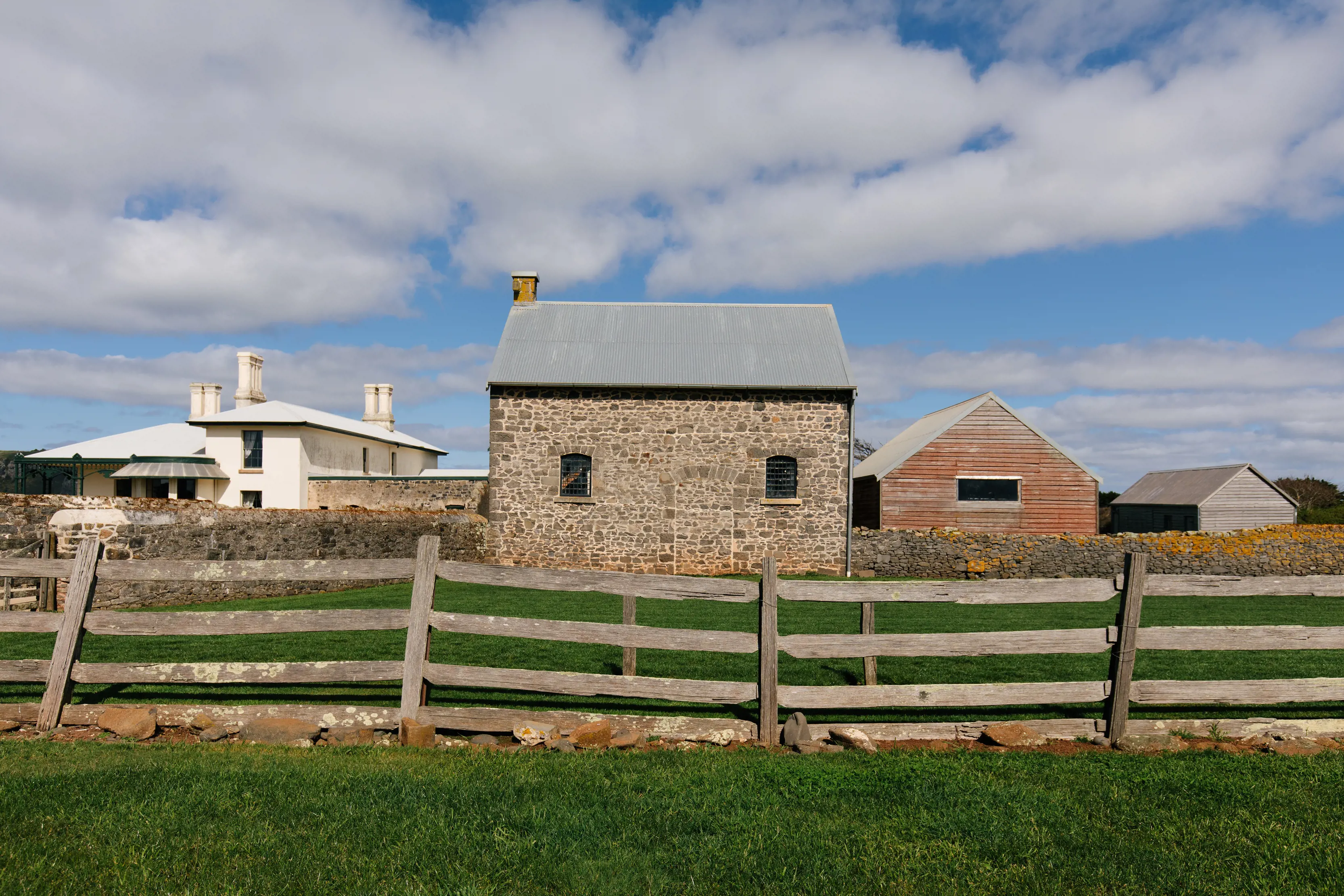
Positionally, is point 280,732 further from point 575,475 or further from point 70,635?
point 575,475

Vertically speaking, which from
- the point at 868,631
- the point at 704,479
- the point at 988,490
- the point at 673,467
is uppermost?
the point at 673,467

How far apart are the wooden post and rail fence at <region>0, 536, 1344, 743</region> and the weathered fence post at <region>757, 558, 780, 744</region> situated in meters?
0.01

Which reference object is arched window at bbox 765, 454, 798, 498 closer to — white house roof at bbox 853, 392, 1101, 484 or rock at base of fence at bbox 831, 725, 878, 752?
white house roof at bbox 853, 392, 1101, 484

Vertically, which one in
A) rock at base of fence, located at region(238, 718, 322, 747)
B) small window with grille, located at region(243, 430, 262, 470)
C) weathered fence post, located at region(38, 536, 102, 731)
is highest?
small window with grille, located at region(243, 430, 262, 470)

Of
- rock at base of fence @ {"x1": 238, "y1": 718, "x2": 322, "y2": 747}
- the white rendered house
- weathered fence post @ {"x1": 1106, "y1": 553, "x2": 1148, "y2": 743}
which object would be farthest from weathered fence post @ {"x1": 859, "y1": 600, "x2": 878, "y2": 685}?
the white rendered house

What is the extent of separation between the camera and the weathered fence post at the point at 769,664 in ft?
18.9

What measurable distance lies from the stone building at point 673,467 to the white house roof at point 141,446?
51.0ft

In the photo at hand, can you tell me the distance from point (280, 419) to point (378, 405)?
1029 cm

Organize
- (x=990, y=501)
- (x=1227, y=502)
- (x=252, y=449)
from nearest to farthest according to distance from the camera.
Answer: (x=990, y=501), (x=252, y=449), (x=1227, y=502)

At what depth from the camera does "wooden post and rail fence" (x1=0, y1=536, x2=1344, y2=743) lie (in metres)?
5.84

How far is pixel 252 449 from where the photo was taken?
96.0 ft

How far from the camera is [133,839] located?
11.8 ft

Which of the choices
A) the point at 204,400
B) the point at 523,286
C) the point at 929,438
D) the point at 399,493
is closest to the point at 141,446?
the point at 204,400

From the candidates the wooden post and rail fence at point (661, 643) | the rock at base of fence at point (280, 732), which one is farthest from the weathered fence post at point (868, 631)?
the rock at base of fence at point (280, 732)
